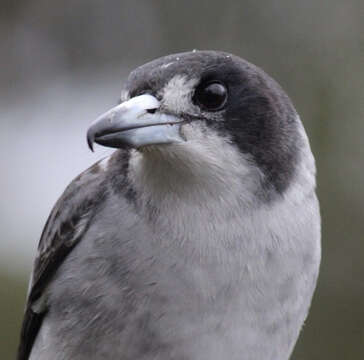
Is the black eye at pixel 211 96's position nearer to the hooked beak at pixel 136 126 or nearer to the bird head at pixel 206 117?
the bird head at pixel 206 117

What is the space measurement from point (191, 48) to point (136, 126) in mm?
5406

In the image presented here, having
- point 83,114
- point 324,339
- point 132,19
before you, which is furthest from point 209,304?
point 132,19

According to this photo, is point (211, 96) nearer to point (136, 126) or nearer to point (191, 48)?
point (136, 126)

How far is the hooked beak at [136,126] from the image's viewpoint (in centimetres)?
287

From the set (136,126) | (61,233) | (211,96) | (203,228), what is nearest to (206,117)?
(211,96)

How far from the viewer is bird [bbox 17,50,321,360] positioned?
308 cm

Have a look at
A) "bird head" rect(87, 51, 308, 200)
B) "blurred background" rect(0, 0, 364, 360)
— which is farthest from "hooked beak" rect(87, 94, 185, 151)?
"blurred background" rect(0, 0, 364, 360)

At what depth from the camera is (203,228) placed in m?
3.20

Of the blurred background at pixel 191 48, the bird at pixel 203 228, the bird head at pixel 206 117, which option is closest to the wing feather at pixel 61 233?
the bird at pixel 203 228

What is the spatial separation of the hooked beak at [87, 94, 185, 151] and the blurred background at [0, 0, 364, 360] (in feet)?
9.31

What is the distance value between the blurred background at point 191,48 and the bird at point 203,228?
260 cm

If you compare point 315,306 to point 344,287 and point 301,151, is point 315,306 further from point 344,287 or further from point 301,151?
point 301,151

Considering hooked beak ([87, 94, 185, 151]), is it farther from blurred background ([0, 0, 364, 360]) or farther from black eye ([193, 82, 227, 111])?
blurred background ([0, 0, 364, 360])

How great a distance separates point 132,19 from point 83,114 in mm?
1444
